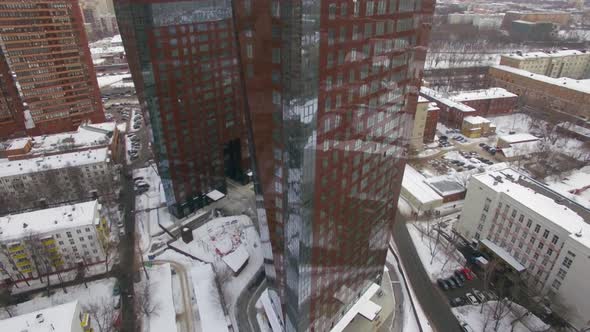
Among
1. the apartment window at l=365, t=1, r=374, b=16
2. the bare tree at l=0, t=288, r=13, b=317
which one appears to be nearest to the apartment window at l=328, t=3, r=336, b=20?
the apartment window at l=365, t=1, r=374, b=16

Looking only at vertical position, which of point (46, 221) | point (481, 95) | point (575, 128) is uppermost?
point (481, 95)

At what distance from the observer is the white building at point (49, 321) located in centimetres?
3897

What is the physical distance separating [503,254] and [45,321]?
218ft

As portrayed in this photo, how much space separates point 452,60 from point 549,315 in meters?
151

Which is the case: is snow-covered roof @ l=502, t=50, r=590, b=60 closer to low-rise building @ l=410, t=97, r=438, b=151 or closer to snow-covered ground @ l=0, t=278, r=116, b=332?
low-rise building @ l=410, t=97, r=438, b=151

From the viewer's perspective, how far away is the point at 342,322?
44438mm

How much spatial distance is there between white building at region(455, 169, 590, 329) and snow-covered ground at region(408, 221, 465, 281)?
16.1 feet

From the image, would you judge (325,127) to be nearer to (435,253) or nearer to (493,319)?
(493,319)

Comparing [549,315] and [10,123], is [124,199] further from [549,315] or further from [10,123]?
[549,315]

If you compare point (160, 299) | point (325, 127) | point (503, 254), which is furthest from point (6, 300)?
point (503, 254)

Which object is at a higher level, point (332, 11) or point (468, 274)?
point (332, 11)

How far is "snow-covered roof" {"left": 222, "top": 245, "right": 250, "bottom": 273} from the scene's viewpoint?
55.0m

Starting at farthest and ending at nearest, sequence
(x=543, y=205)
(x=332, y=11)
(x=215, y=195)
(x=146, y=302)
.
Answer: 1. (x=215, y=195)
2. (x=543, y=205)
3. (x=146, y=302)
4. (x=332, y=11)

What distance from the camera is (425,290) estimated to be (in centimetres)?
5312
